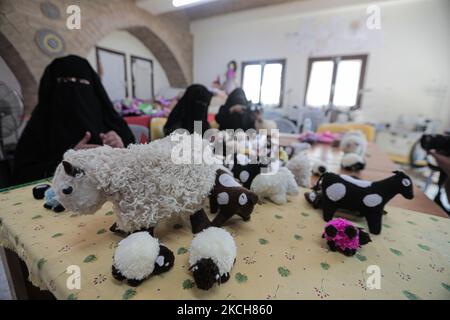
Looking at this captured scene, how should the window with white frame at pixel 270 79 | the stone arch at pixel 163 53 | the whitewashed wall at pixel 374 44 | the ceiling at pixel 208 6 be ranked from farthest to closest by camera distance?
the window with white frame at pixel 270 79, the stone arch at pixel 163 53, the ceiling at pixel 208 6, the whitewashed wall at pixel 374 44

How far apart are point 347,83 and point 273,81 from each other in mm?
1376

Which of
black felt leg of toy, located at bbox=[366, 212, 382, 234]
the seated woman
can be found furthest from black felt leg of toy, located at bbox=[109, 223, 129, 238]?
the seated woman

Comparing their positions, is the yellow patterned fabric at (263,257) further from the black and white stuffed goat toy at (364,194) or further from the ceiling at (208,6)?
the ceiling at (208,6)

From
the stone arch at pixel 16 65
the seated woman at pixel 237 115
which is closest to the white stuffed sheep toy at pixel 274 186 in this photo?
the stone arch at pixel 16 65

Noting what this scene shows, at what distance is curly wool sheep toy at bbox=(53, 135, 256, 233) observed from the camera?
1.16ft

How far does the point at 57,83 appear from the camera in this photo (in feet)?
3.14

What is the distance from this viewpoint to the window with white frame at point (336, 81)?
3.75 meters

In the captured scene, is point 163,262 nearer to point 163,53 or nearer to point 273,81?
point 273,81

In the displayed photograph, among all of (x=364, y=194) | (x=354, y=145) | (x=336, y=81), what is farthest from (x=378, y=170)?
(x=336, y=81)

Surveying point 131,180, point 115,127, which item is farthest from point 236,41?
point 131,180

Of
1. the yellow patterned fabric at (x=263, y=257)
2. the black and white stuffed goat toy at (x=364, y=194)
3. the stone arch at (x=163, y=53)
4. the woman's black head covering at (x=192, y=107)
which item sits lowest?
the yellow patterned fabric at (x=263, y=257)

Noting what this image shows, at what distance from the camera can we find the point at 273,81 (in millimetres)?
4262

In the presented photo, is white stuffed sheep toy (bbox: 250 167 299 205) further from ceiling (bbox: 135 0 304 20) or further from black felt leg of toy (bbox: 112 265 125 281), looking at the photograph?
ceiling (bbox: 135 0 304 20)
